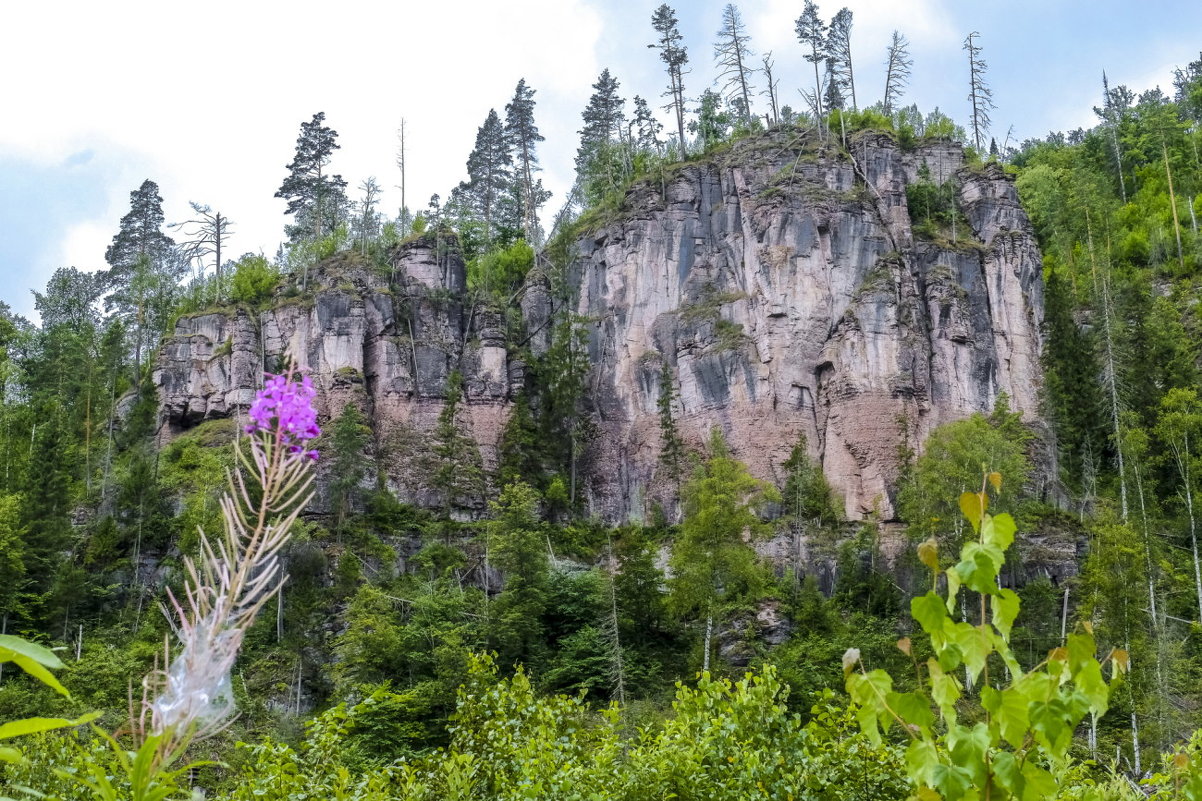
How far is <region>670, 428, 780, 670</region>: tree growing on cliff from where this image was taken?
3419cm

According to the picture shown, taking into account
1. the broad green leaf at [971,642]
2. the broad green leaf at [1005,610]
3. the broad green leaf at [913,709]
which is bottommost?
the broad green leaf at [913,709]

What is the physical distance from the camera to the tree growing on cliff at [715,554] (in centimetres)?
3419

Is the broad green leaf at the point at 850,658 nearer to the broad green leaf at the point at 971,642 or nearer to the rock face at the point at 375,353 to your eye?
the broad green leaf at the point at 971,642

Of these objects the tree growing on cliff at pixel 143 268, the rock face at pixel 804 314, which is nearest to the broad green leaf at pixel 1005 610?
the rock face at pixel 804 314

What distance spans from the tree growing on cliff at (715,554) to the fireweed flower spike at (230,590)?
31120 mm

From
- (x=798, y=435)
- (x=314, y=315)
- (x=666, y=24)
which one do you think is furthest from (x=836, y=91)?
(x=314, y=315)

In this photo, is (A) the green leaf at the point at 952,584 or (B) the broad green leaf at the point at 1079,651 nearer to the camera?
(A) the green leaf at the point at 952,584

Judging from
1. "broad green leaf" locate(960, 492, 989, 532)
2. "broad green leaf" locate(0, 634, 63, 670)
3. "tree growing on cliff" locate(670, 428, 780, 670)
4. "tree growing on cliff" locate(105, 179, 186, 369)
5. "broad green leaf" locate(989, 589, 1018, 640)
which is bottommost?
"tree growing on cliff" locate(670, 428, 780, 670)

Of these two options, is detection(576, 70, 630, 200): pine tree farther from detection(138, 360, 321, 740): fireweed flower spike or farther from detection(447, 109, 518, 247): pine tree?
detection(138, 360, 321, 740): fireweed flower spike

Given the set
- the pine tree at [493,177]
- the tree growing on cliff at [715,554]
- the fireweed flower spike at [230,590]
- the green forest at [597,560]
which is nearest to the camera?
the fireweed flower spike at [230,590]

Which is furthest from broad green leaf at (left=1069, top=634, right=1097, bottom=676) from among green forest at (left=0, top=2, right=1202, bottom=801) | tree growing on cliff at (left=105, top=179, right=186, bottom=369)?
tree growing on cliff at (left=105, top=179, right=186, bottom=369)

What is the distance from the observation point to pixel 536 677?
108ft

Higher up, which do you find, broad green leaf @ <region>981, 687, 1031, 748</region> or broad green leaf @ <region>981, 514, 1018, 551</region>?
broad green leaf @ <region>981, 514, 1018, 551</region>

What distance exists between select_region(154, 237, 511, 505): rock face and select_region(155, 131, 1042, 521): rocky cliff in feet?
0.36
